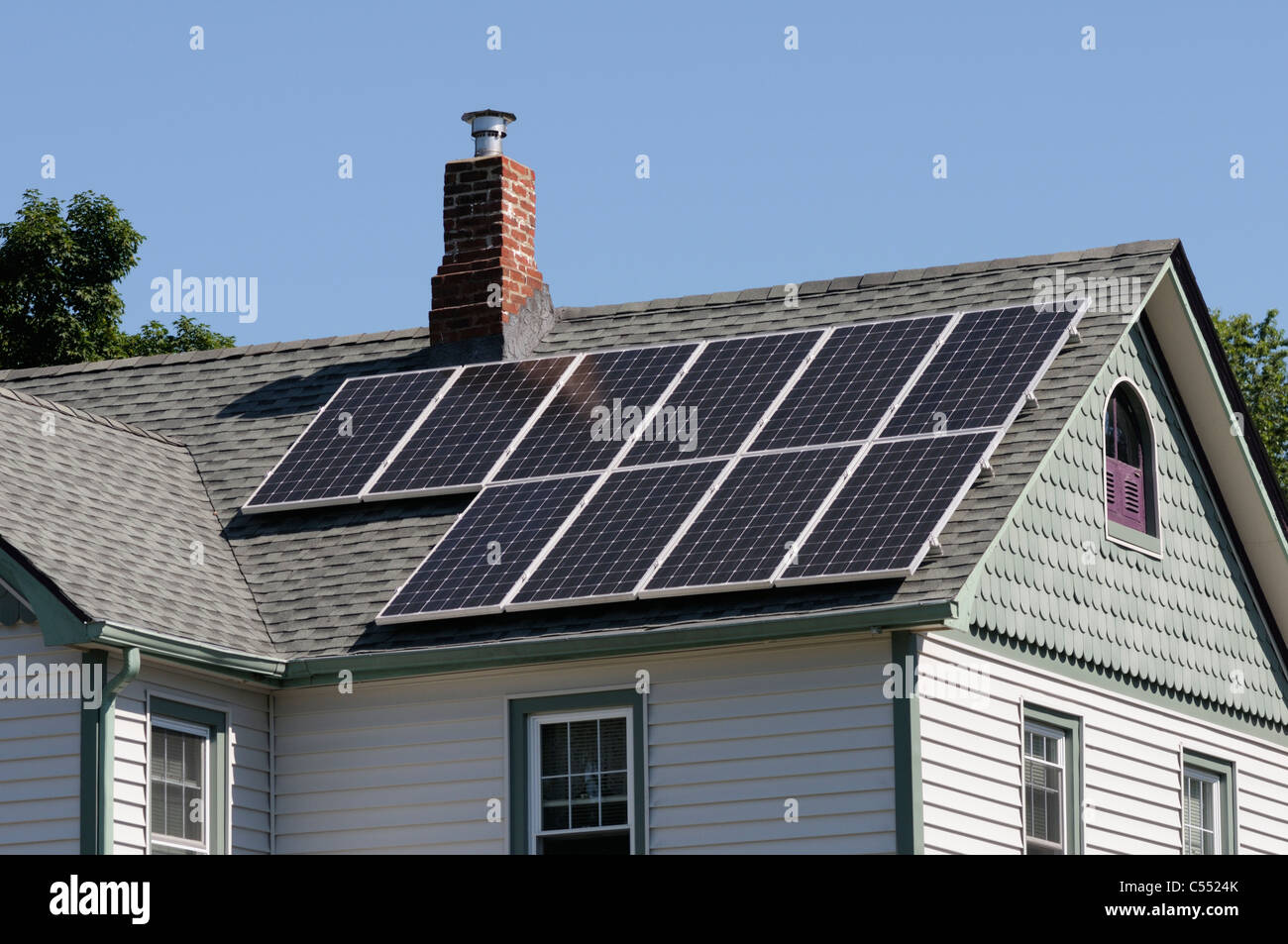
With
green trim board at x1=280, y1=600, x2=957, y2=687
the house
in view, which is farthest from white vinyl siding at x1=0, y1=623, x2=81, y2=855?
green trim board at x1=280, y1=600, x2=957, y2=687

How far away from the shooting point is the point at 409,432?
20.8 metres

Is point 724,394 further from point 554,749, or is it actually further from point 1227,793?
point 1227,793

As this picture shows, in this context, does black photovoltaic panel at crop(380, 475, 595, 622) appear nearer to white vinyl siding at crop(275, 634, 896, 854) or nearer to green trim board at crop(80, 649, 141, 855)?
white vinyl siding at crop(275, 634, 896, 854)

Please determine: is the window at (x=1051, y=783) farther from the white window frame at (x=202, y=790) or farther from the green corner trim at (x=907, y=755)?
the white window frame at (x=202, y=790)

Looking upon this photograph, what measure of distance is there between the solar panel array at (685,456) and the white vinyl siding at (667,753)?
24.2 inches

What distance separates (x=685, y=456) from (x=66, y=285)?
2202cm

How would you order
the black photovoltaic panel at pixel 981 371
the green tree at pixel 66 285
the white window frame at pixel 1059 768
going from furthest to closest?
the green tree at pixel 66 285 < the black photovoltaic panel at pixel 981 371 < the white window frame at pixel 1059 768

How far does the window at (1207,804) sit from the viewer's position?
2059 cm

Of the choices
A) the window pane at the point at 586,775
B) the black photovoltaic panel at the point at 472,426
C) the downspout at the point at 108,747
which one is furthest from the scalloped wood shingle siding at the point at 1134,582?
the downspout at the point at 108,747

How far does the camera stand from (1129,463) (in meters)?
20.8

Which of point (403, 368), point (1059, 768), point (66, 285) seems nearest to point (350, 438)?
point (403, 368)

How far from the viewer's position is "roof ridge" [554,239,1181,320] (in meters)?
20.7
